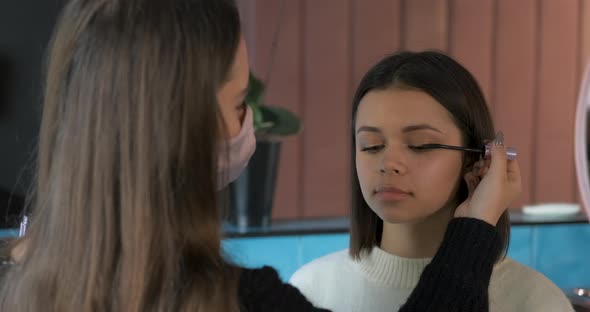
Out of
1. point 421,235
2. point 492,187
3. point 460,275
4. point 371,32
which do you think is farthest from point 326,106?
point 460,275

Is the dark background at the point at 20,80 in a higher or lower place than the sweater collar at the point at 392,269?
higher

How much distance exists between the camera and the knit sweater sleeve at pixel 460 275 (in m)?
0.65

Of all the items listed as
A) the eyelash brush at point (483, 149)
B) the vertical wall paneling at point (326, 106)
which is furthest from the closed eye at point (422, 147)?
the vertical wall paneling at point (326, 106)

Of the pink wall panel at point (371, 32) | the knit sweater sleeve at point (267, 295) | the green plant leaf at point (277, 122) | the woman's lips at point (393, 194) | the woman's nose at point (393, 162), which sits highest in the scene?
the pink wall panel at point (371, 32)

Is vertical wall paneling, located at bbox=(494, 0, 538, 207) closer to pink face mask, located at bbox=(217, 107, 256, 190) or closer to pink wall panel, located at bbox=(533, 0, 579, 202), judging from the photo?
pink wall panel, located at bbox=(533, 0, 579, 202)

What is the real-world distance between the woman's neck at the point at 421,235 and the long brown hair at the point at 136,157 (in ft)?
1.15

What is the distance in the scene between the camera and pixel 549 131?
170 centimetres

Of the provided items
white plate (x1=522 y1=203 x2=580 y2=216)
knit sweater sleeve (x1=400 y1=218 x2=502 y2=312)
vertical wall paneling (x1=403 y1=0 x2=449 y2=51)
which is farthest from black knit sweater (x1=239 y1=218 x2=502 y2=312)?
vertical wall paneling (x1=403 y1=0 x2=449 y2=51)

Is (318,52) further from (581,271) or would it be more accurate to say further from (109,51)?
(109,51)

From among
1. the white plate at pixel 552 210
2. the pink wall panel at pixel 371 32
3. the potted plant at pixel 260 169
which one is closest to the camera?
the potted plant at pixel 260 169

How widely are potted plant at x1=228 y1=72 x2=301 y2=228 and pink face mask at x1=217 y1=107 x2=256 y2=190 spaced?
1.89 feet

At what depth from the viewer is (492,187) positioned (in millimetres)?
750

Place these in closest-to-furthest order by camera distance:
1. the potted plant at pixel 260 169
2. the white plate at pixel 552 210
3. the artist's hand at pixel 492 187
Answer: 1. the artist's hand at pixel 492 187
2. the potted plant at pixel 260 169
3. the white plate at pixel 552 210

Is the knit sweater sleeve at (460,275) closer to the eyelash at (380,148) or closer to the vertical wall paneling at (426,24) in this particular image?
the eyelash at (380,148)
